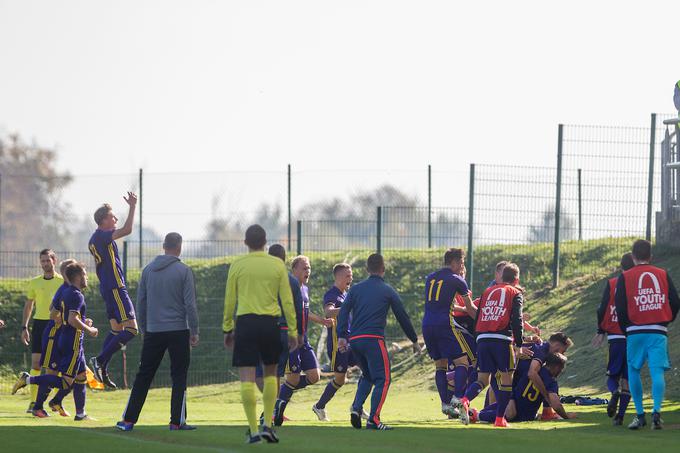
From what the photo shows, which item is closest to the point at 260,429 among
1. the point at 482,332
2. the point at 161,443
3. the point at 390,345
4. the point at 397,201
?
the point at 161,443

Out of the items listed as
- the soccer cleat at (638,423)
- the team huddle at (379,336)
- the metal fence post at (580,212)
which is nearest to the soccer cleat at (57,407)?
the team huddle at (379,336)

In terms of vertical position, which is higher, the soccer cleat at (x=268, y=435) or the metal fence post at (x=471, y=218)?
the metal fence post at (x=471, y=218)

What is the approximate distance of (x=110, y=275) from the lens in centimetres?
1683

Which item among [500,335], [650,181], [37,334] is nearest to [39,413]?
[37,334]

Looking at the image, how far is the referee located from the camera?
40.8 ft

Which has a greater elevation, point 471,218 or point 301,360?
point 471,218

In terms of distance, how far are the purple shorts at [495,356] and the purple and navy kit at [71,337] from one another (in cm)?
522

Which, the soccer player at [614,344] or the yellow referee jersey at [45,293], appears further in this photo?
the yellow referee jersey at [45,293]

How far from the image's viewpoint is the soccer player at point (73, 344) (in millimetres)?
16266

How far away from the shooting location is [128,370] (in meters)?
27.5

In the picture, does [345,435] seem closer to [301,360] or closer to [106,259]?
[301,360]

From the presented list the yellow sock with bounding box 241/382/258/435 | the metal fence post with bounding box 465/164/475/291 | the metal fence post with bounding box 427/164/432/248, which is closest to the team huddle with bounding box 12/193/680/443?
the yellow sock with bounding box 241/382/258/435

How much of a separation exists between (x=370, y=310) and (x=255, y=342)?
7.84 feet

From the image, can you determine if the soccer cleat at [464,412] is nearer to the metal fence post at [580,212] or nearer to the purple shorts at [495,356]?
the purple shorts at [495,356]
